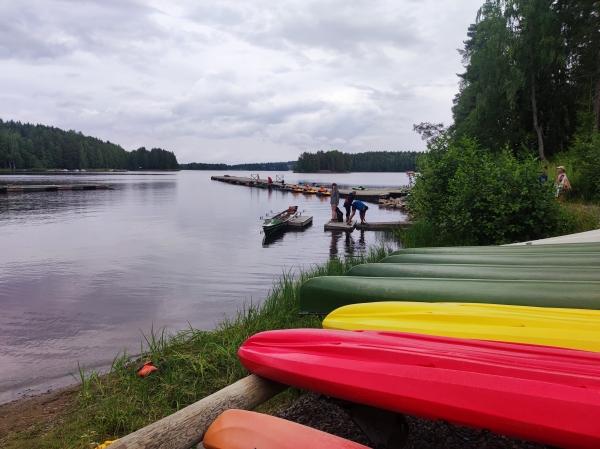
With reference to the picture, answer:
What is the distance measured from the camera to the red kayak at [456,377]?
1802mm

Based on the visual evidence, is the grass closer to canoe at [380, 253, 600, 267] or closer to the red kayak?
the red kayak

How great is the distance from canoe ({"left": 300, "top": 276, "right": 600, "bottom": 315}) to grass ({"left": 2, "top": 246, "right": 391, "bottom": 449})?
1.28 feet

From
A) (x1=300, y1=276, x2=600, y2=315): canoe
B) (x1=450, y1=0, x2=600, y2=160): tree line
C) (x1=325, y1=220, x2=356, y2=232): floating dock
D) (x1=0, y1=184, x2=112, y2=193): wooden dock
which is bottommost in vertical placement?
(x1=325, y1=220, x2=356, y2=232): floating dock

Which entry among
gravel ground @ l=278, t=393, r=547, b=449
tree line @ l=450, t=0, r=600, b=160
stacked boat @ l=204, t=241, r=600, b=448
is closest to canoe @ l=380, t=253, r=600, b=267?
stacked boat @ l=204, t=241, r=600, b=448

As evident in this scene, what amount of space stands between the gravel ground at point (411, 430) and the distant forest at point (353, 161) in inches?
5755

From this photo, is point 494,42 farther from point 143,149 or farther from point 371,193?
point 143,149

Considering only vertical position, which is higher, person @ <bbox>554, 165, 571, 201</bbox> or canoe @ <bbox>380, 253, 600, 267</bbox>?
person @ <bbox>554, 165, 571, 201</bbox>

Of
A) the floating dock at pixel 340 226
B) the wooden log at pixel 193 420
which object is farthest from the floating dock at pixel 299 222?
the wooden log at pixel 193 420

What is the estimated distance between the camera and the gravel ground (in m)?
2.57

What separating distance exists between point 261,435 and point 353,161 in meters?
172

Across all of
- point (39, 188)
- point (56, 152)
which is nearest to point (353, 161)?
point (56, 152)

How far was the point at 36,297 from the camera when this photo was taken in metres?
9.45

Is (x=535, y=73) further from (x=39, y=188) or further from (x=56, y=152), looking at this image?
(x=56, y=152)

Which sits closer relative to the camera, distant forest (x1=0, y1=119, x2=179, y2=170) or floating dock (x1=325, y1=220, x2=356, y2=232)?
floating dock (x1=325, y1=220, x2=356, y2=232)
